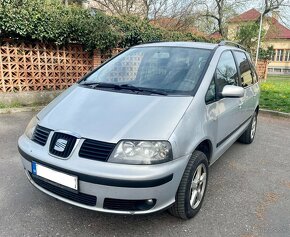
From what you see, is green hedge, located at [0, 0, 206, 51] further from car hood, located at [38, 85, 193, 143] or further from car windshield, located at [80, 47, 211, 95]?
car hood, located at [38, 85, 193, 143]

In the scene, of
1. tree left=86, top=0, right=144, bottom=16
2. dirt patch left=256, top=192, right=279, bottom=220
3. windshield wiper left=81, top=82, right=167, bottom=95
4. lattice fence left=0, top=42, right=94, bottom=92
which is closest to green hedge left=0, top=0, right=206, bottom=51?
lattice fence left=0, top=42, right=94, bottom=92

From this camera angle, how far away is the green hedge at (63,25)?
6.29 metres

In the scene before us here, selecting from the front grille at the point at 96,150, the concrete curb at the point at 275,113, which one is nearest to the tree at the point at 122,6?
the concrete curb at the point at 275,113

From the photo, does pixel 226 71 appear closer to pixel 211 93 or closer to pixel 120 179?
pixel 211 93

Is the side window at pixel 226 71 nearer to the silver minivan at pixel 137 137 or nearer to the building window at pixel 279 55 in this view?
the silver minivan at pixel 137 137

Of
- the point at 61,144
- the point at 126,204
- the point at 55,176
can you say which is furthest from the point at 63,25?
the point at 126,204

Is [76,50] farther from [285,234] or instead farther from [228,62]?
[285,234]

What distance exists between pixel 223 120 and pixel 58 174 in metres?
1.91

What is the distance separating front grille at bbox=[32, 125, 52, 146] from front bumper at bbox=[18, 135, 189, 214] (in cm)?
18

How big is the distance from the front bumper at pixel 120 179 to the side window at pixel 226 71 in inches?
50.6

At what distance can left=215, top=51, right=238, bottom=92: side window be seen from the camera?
3.12 m

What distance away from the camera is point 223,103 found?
3.12 metres

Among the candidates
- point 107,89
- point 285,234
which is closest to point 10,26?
point 107,89

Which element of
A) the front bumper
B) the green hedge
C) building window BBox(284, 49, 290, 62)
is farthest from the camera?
building window BBox(284, 49, 290, 62)
